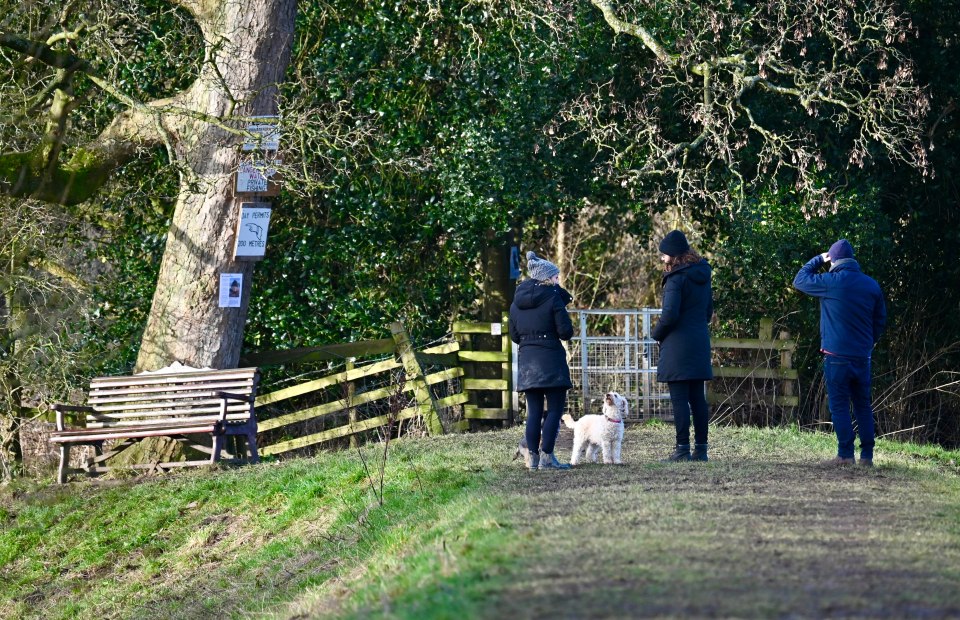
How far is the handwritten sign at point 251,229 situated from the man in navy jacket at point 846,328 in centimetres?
631

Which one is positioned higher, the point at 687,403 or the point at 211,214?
the point at 211,214

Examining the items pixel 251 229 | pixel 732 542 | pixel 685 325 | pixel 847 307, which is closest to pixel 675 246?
pixel 685 325

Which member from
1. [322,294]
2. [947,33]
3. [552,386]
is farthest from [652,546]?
A: [947,33]

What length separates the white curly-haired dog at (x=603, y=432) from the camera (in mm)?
9823

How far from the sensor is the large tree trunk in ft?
45.2

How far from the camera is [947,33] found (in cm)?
1656

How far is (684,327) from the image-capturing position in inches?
393

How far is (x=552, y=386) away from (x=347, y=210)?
7130 mm

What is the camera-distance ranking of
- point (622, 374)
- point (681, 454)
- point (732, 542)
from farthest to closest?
point (622, 374)
point (681, 454)
point (732, 542)

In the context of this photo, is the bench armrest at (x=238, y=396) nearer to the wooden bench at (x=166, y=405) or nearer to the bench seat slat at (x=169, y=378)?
the wooden bench at (x=166, y=405)

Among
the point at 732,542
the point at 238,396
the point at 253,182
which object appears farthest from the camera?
the point at 253,182

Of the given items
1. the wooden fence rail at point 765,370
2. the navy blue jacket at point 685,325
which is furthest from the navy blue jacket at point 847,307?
the wooden fence rail at point 765,370

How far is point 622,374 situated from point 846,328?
20.6 feet

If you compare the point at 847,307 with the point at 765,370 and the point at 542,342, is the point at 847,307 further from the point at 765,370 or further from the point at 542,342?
the point at 765,370
